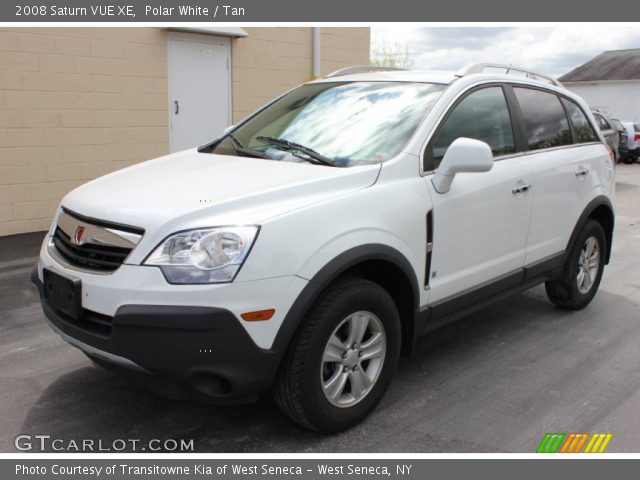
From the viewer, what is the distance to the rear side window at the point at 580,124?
507cm

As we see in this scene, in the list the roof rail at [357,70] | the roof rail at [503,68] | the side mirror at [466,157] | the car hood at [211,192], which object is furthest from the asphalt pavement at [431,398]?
the roof rail at [357,70]

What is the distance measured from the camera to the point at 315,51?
→ 10.3 m

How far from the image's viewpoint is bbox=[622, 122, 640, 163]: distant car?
20172 mm

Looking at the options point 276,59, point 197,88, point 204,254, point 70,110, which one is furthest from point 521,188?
point 276,59

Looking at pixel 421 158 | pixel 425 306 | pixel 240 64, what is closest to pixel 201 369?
pixel 425 306

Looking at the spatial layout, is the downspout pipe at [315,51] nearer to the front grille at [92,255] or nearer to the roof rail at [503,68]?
the roof rail at [503,68]

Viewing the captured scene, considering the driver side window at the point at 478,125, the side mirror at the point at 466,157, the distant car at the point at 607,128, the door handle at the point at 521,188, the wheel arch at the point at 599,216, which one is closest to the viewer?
the side mirror at the point at 466,157

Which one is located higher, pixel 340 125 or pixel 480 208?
pixel 340 125

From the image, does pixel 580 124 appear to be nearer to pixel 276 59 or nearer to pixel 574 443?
pixel 574 443

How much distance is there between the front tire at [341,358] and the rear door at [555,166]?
1.62m

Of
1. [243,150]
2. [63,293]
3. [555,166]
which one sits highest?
[243,150]

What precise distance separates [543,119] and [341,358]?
2623 mm

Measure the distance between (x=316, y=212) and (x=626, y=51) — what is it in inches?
2065
